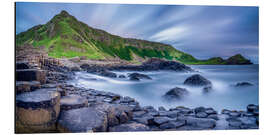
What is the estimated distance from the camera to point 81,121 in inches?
92.3

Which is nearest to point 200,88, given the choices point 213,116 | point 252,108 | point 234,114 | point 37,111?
point 213,116

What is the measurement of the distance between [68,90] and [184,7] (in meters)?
2.78

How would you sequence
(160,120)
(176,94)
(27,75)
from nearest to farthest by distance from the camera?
(27,75) < (160,120) < (176,94)

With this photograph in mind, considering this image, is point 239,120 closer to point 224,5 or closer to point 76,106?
point 224,5

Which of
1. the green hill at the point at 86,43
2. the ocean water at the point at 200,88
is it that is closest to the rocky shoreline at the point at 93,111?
the ocean water at the point at 200,88

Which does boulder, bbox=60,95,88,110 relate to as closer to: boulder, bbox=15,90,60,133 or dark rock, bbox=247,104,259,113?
boulder, bbox=15,90,60,133

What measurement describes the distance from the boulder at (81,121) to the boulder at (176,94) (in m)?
1.71

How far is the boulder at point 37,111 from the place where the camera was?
7.63 ft

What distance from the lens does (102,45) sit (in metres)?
4.09

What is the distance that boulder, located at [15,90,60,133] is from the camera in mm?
2324

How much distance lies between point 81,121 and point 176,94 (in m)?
2.09

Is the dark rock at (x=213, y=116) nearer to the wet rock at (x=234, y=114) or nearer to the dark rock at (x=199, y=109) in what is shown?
the dark rock at (x=199, y=109)

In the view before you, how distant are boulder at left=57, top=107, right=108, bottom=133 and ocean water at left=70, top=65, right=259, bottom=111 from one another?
141cm

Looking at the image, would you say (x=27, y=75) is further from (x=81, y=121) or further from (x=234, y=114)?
(x=234, y=114)
